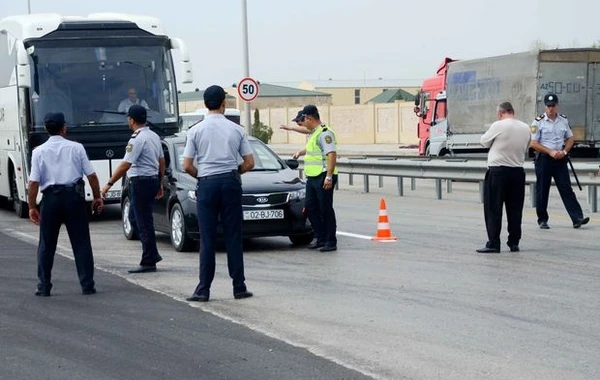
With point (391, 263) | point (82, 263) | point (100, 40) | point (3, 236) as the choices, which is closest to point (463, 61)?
point (100, 40)

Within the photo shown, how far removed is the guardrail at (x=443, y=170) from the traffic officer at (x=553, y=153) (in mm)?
2344

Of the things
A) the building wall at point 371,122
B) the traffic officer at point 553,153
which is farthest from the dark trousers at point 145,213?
the building wall at point 371,122

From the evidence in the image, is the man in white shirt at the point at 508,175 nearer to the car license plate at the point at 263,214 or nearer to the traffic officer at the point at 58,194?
the car license plate at the point at 263,214

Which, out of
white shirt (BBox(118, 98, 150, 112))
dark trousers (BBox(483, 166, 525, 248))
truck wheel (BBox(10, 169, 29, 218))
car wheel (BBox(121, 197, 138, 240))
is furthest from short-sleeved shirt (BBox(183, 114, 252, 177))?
truck wheel (BBox(10, 169, 29, 218))

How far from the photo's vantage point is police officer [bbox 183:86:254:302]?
10312 millimetres

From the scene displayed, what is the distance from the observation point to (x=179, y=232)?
48.1ft

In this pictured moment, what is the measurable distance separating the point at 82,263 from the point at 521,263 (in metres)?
4.82

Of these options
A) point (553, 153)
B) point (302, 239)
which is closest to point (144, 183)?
point (302, 239)

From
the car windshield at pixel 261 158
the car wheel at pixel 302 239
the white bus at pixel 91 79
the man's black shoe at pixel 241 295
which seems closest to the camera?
the man's black shoe at pixel 241 295

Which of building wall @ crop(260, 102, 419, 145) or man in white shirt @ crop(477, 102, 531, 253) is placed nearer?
man in white shirt @ crop(477, 102, 531, 253)

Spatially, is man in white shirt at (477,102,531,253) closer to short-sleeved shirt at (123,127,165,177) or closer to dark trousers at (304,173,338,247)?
dark trousers at (304,173,338,247)

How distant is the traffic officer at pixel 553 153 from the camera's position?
16.2 m

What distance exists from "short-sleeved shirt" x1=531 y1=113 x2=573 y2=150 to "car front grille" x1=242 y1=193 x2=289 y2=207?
162 inches

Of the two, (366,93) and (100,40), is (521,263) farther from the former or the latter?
(366,93)
